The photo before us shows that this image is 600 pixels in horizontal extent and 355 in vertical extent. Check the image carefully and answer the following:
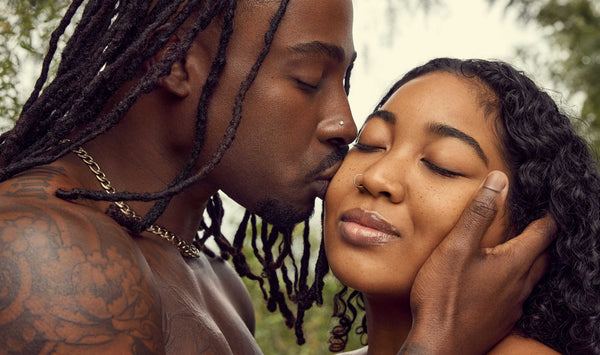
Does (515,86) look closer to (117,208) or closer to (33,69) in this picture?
(117,208)

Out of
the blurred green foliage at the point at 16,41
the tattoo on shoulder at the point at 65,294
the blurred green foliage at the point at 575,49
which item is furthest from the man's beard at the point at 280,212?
the blurred green foliage at the point at 575,49

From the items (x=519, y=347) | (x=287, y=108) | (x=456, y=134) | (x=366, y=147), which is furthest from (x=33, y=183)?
(x=519, y=347)

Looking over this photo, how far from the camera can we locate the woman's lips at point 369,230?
2838 mm

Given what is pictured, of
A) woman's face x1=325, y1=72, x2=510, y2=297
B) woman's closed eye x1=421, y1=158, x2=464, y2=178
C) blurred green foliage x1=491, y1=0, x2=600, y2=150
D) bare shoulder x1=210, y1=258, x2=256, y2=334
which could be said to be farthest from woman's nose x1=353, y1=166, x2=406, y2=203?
blurred green foliage x1=491, y1=0, x2=600, y2=150

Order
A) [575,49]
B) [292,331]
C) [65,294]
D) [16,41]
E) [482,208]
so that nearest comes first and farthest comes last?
1. [65,294]
2. [482,208]
3. [16,41]
4. [292,331]
5. [575,49]

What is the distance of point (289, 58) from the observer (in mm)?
3082

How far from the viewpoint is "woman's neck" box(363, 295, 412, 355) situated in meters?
3.06

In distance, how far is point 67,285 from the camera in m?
2.26

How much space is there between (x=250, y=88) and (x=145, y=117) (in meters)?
0.46

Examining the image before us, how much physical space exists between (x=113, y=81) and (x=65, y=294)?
1002 millimetres

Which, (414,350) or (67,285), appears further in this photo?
(414,350)

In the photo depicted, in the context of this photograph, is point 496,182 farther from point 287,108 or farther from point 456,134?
point 287,108

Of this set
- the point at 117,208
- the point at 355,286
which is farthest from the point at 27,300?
the point at 355,286

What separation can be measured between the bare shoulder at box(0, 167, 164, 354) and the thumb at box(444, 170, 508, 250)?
3.66 ft
